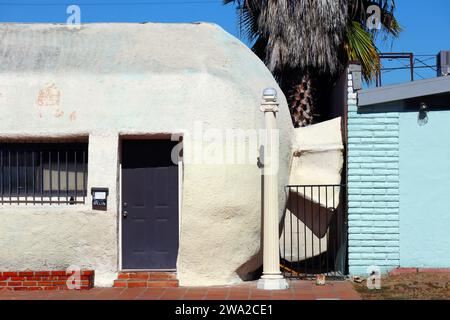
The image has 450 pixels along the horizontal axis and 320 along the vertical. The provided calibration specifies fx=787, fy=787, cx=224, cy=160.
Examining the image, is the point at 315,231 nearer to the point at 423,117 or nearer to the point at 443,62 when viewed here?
the point at 423,117

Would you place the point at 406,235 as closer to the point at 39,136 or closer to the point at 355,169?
the point at 355,169

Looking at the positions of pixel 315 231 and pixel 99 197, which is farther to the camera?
pixel 315 231

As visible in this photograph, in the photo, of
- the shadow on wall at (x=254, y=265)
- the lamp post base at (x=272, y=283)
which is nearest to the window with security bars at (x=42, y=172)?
the shadow on wall at (x=254, y=265)

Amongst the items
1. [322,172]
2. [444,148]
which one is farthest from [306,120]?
[444,148]

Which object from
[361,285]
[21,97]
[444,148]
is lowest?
[361,285]

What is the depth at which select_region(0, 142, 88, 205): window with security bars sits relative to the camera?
12234mm

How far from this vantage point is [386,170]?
12172 millimetres

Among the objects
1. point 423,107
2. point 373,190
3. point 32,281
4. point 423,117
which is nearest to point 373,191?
point 373,190

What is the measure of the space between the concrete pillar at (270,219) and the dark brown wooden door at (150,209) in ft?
4.98

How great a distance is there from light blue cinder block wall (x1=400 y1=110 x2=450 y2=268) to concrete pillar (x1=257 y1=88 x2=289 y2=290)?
2.05 m

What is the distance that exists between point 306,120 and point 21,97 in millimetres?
6996

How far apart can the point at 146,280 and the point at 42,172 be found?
2.36m

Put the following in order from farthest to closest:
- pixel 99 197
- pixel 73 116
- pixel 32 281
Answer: pixel 73 116 → pixel 99 197 → pixel 32 281

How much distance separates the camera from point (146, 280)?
11852mm
